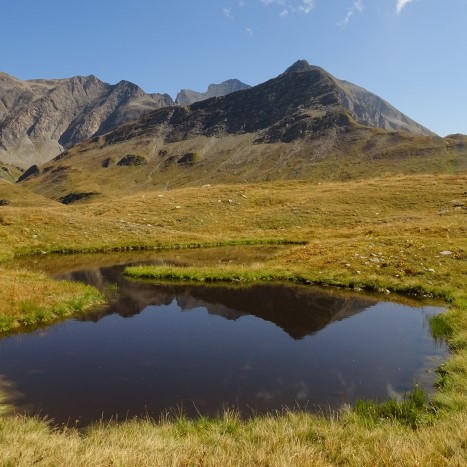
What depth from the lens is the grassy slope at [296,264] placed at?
25.7 feet

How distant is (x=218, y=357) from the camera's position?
53.2ft

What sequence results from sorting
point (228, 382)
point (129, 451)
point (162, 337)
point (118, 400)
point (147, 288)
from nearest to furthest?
point (129, 451), point (118, 400), point (228, 382), point (162, 337), point (147, 288)

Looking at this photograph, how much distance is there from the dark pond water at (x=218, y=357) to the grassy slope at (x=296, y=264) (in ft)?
A: 4.90

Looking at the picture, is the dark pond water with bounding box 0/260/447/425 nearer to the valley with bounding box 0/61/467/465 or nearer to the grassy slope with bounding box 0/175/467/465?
the valley with bounding box 0/61/467/465

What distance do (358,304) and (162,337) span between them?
39.9 feet

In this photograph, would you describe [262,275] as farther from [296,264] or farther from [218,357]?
[218,357]

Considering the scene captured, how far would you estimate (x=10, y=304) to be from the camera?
67.6 ft

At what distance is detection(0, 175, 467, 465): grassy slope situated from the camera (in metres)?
7.82

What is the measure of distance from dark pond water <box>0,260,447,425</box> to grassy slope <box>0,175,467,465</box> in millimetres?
1492

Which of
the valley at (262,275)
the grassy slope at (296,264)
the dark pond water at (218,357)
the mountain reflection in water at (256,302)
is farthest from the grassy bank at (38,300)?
the grassy slope at (296,264)

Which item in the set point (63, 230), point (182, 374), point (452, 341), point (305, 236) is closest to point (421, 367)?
point (452, 341)

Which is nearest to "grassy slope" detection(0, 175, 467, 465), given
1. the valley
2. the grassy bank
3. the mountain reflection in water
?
the valley

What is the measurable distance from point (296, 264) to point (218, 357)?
62.7ft

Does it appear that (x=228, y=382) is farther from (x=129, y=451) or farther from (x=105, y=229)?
(x=105, y=229)
